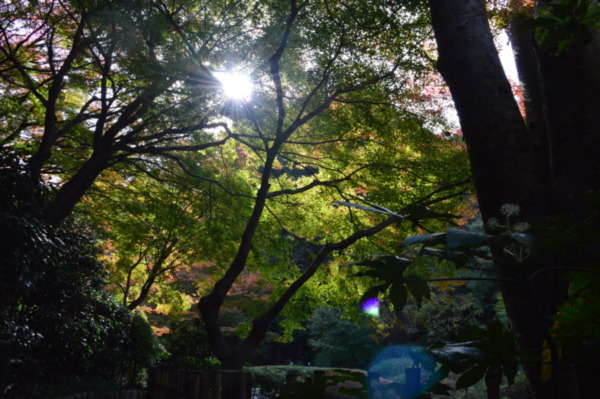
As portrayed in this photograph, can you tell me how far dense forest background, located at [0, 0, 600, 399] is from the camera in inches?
63.8

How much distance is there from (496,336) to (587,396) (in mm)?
545

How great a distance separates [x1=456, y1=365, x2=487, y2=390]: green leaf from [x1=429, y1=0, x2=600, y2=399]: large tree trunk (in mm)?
466

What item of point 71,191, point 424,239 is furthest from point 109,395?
point 424,239

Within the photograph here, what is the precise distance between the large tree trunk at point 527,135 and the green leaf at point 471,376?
47 cm

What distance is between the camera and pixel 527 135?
1.99 meters

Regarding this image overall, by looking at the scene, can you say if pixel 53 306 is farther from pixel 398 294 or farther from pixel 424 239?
pixel 424 239

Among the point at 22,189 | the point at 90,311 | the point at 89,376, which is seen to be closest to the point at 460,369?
the point at 22,189

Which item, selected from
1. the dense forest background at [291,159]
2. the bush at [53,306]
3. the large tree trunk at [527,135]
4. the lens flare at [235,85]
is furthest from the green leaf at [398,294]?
the lens flare at [235,85]

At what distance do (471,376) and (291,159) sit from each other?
26.6 ft

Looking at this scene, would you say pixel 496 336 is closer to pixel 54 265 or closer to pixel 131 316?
pixel 54 265

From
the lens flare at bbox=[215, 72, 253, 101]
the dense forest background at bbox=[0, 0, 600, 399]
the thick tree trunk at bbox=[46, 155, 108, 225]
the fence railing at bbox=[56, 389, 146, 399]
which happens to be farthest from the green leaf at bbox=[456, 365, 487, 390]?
the thick tree trunk at bbox=[46, 155, 108, 225]

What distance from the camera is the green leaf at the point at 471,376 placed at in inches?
45.7

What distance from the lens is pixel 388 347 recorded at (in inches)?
792

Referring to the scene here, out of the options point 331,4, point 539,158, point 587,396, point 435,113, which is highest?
point 331,4
